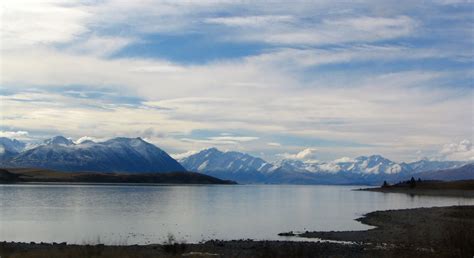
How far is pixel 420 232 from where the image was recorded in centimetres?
5697

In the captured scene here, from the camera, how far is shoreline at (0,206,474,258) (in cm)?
3105

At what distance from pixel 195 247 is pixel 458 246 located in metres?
23.4

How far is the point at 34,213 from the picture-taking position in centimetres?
8369

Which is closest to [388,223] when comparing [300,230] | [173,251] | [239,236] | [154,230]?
[300,230]

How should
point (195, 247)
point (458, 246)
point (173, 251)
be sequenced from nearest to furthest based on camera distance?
point (458, 246), point (173, 251), point (195, 247)

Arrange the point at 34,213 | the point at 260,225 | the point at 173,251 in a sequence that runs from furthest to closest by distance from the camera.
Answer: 1. the point at 34,213
2. the point at 260,225
3. the point at 173,251

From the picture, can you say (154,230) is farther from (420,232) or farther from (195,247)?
(420,232)

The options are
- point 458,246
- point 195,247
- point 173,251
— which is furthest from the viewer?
point 195,247

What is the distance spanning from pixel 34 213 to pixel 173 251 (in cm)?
5170

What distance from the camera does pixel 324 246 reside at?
4606 centimetres

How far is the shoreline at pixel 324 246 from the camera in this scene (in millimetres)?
31047

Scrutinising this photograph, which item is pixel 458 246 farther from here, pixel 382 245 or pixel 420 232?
pixel 420 232

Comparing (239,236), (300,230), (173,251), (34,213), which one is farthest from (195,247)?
(34,213)

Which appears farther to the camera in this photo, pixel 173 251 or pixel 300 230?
pixel 300 230
